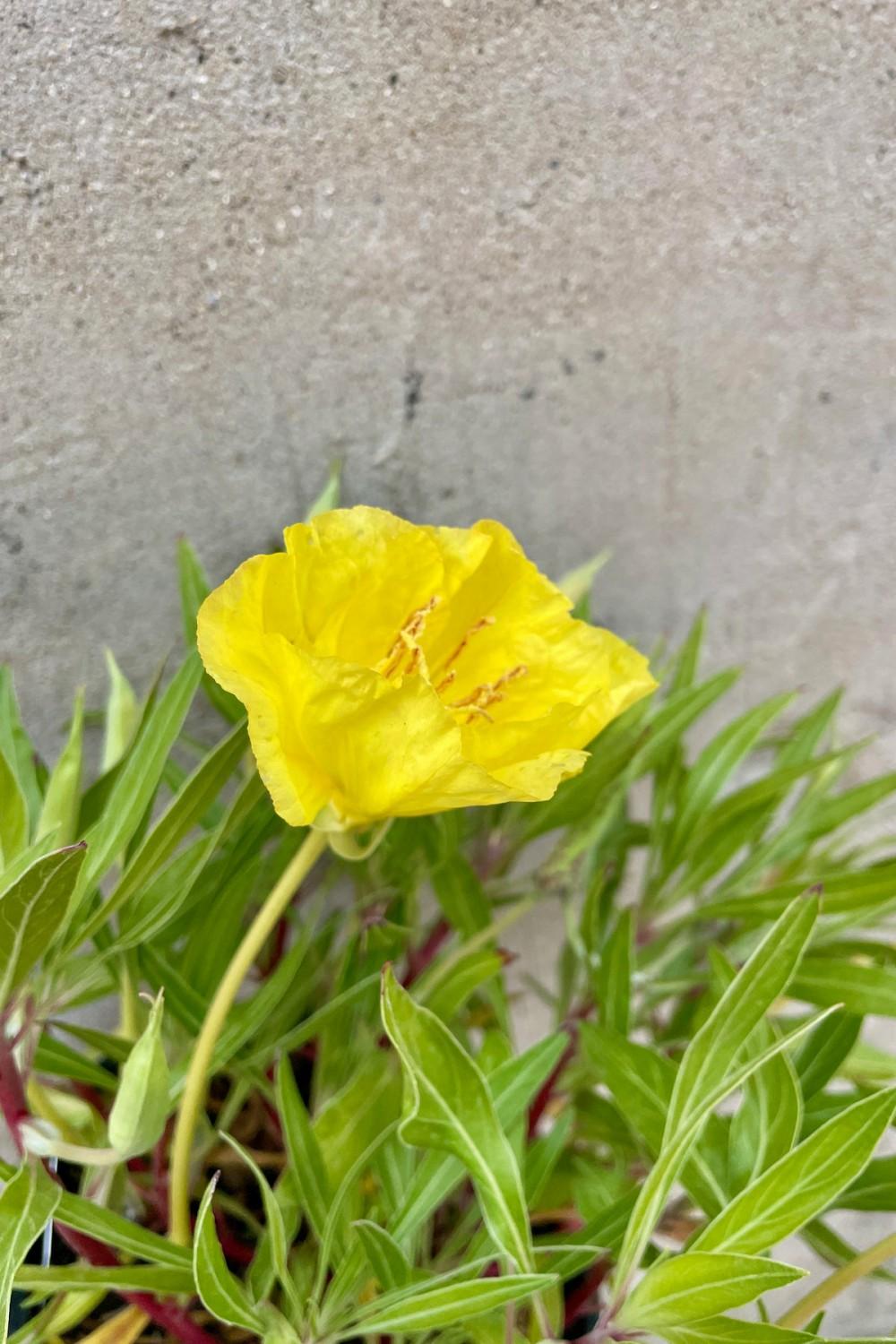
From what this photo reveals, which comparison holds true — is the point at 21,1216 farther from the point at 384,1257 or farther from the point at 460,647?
the point at 460,647

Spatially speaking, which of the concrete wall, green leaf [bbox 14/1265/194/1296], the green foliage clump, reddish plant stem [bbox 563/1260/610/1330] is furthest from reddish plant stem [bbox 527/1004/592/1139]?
the concrete wall

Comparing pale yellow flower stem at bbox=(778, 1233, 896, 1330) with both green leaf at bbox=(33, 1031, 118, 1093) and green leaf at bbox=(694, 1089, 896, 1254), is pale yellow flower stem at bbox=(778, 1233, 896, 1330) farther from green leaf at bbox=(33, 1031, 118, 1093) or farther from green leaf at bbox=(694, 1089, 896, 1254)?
green leaf at bbox=(33, 1031, 118, 1093)

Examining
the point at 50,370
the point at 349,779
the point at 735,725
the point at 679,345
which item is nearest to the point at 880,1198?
the point at 735,725

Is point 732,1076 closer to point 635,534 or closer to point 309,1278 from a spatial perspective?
point 309,1278

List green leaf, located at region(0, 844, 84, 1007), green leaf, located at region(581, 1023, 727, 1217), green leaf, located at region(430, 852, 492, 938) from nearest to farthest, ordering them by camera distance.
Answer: green leaf, located at region(0, 844, 84, 1007)
green leaf, located at region(581, 1023, 727, 1217)
green leaf, located at region(430, 852, 492, 938)

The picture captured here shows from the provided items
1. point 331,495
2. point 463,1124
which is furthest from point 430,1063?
point 331,495
